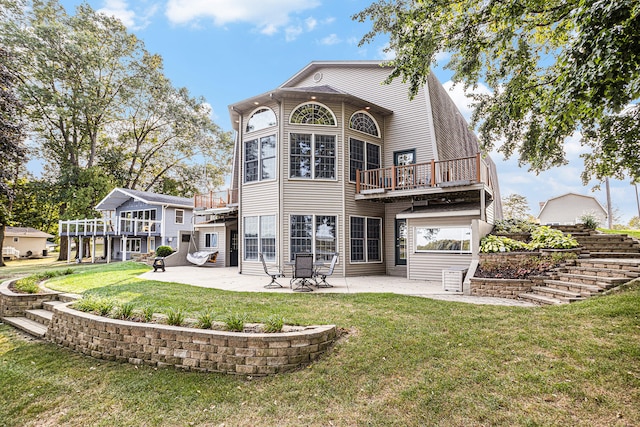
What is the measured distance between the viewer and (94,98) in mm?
23672

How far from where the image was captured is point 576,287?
6.84 m

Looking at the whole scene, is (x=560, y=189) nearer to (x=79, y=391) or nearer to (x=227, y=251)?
(x=227, y=251)

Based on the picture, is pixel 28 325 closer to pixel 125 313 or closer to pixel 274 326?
pixel 125 313

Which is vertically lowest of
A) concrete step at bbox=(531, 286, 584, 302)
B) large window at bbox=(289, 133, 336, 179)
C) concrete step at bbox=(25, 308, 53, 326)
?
concrete step at bbox=(25, 308, 53, 326)

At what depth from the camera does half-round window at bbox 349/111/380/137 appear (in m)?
13.2

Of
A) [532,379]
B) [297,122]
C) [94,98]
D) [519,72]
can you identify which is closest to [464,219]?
[519,72]

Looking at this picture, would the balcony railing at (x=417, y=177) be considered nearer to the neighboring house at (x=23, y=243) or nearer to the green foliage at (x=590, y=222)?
the green foliage at (x=590, y=222)

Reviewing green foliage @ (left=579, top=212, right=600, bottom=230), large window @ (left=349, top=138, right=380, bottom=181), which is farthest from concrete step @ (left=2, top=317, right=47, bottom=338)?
green foliage @ (left=579, top=212, right=600, bottom=230)

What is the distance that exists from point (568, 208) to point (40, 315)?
34331 mm

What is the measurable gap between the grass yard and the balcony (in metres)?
5.42

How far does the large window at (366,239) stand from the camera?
41.9 feet

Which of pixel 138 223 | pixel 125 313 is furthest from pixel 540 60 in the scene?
pixel 138 223

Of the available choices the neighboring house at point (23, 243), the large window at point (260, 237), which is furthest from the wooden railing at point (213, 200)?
the neighboring house at point (23, 243)

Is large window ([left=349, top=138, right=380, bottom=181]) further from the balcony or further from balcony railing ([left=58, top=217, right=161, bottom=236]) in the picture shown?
balcony railing ([left=58, top=217, right=161, bottom=236])
